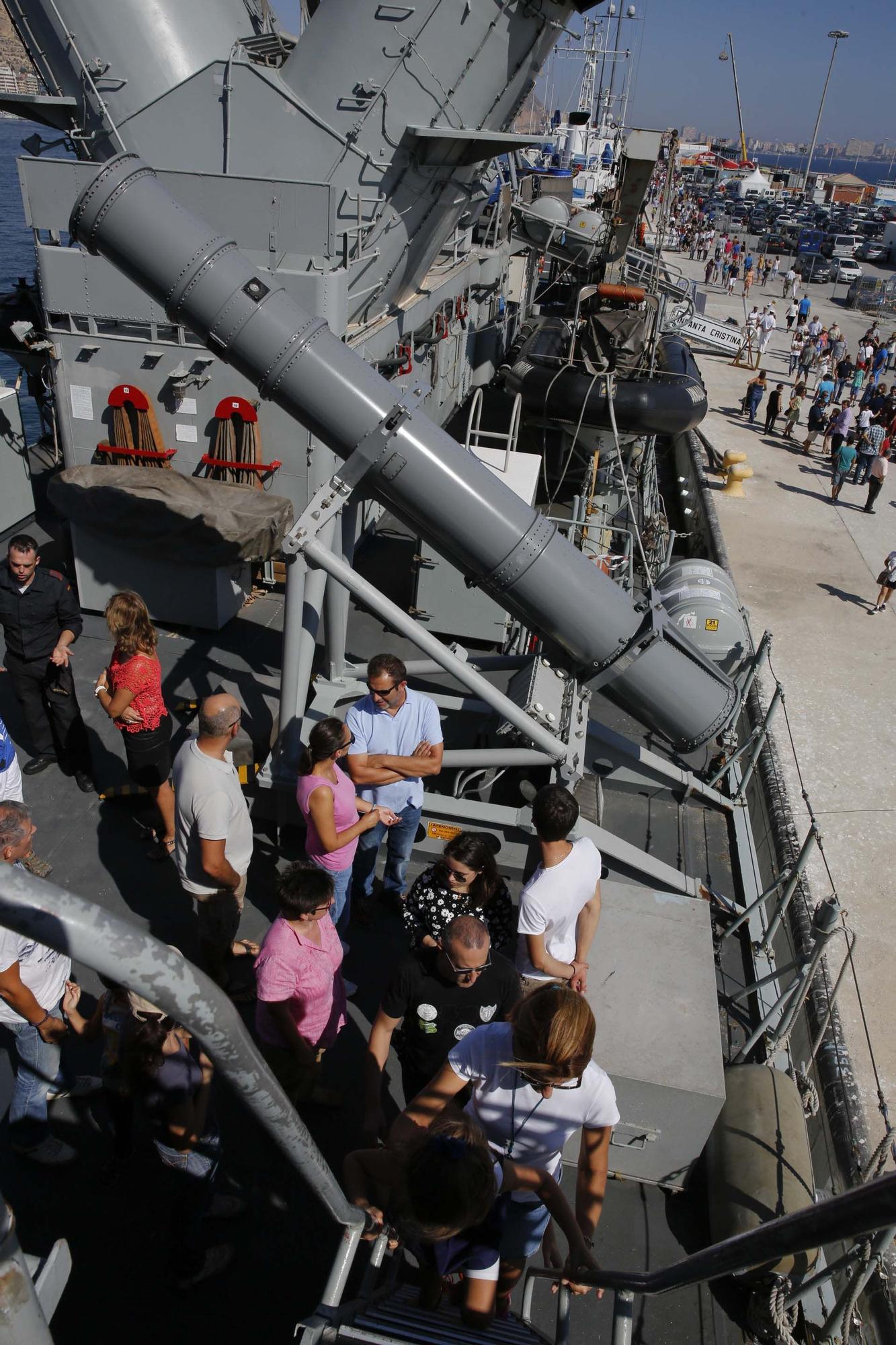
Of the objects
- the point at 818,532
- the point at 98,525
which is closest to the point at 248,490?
the point at 98,525

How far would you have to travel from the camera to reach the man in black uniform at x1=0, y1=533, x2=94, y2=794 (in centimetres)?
488

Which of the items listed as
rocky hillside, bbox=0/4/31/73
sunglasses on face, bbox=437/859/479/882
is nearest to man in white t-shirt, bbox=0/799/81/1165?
sunglasses on face, bbox=437/859/479/882

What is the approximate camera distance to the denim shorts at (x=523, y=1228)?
2.69 meters

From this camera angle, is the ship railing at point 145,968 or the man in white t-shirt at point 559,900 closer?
the ship railing at point 145,968

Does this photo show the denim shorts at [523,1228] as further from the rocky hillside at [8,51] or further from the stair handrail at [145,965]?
the rocky hillside at [8,51]

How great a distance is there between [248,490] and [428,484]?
2.90m

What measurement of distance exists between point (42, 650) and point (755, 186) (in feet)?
297

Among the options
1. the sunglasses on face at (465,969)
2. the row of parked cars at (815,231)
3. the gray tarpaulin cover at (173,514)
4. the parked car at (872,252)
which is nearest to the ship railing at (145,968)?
the sunglasses on face at (465,969)

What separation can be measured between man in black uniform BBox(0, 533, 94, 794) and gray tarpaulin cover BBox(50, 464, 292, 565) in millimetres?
1509

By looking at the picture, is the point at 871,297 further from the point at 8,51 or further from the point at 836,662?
the point at 8,51

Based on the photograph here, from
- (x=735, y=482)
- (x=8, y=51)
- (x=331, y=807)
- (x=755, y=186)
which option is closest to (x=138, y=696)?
(x=331, y=807)

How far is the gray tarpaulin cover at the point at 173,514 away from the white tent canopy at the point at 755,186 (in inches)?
3457

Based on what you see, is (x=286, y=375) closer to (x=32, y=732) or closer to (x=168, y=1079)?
(x=32, y=732)

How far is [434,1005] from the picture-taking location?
307 centimetres
